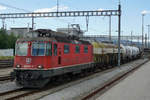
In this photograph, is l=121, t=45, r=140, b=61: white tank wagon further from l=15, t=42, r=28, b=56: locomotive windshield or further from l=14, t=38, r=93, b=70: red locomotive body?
l=15, t=42, r=28, b=56: locomotive windshield

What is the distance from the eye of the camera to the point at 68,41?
15133 millimetres

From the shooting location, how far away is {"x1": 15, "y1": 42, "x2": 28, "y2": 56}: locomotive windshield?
13047 mm

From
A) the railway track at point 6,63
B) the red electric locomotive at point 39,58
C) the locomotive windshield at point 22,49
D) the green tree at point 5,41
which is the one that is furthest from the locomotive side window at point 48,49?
the green tree at point 5,41

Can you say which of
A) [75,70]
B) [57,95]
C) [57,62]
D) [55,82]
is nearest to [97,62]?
[75,70]

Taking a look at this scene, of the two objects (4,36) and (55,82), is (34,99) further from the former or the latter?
(4,36)

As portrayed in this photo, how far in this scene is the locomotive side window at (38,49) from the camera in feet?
42.2

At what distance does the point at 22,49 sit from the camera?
518 inches

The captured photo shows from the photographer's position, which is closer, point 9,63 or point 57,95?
point 57,95

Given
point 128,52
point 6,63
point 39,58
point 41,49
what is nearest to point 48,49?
point 41,49

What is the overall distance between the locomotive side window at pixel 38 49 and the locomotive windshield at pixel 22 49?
44cm

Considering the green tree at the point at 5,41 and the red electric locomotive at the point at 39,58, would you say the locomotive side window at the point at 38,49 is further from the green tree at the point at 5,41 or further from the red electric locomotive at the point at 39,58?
the green tree at the point at 5,41

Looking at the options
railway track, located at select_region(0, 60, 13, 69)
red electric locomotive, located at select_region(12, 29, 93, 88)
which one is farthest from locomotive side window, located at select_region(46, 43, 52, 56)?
railway track, located at select_region(0, 60, 13, 69)

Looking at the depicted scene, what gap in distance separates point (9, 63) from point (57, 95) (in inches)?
768

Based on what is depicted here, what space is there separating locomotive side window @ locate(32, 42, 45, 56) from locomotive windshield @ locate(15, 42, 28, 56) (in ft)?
1.45
